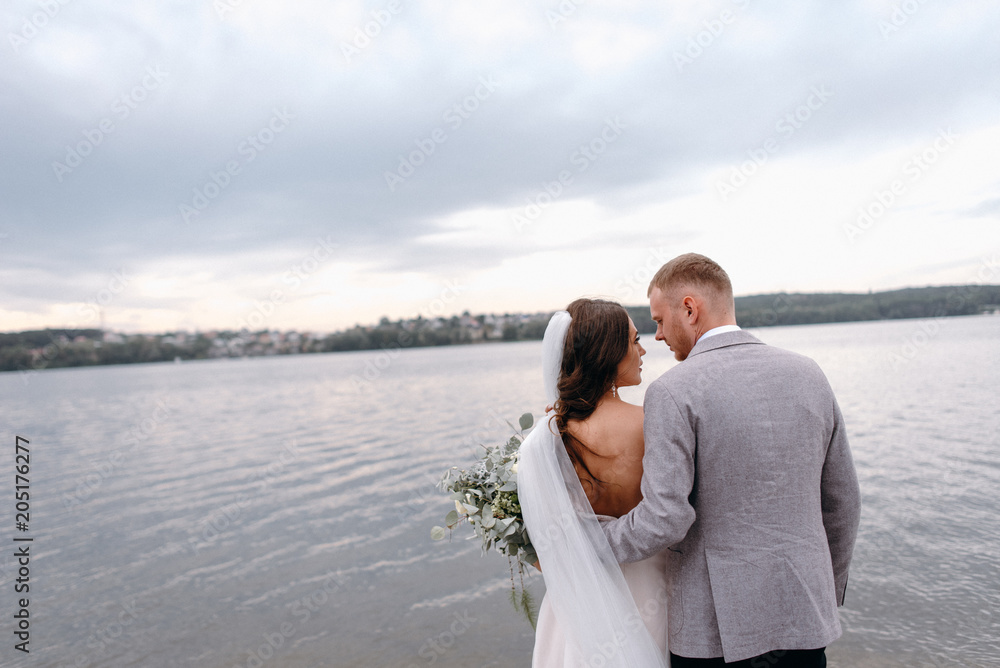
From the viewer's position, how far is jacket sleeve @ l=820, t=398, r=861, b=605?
95.3 inches

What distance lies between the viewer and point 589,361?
8.78 ft

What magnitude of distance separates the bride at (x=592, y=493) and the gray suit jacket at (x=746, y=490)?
351mm

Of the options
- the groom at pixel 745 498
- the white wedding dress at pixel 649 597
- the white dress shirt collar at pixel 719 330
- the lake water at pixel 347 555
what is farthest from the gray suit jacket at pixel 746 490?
the lake water at pixel 347 555

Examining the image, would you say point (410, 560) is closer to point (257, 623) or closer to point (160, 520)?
point (257, 623)

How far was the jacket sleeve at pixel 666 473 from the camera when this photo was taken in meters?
2.20

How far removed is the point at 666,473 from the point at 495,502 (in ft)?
3.14

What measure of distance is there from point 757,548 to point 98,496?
1524 cm

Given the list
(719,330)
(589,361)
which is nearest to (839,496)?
(719,330)

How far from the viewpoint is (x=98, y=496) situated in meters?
13.4

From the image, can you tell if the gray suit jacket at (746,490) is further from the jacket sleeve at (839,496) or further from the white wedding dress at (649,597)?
the white wedding dress at (649,597)

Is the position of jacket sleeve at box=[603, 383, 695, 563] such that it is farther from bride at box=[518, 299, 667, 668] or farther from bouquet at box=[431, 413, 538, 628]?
bouquet at box=[431, 413, 538, 628]

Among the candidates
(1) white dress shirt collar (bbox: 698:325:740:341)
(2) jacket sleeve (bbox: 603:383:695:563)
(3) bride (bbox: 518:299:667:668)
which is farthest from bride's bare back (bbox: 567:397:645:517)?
(1) white dress shirt collar (bbox: 698:325:740:341)

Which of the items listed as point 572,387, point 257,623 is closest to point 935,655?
point 572,387

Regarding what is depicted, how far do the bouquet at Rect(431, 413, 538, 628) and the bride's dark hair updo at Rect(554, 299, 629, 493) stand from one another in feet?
1.22
